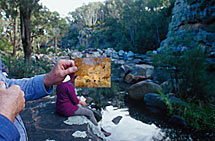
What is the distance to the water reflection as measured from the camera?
142 inches

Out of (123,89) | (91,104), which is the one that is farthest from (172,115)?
(123,89)

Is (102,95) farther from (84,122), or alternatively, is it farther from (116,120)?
(84,122)

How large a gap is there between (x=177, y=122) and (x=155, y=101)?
1166mm

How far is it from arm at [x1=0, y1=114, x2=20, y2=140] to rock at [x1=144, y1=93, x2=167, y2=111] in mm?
4737

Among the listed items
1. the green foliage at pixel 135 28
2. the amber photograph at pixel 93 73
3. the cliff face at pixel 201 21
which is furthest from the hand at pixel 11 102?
the green foliage at pixel 135 28

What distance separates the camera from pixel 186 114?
4.26 m

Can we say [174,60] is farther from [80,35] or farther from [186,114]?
[80,35]

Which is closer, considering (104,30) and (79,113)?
(79,113)

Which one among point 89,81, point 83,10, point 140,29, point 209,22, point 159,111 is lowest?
point 159,111

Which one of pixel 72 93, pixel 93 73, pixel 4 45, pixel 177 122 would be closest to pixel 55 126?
pixel 72 93

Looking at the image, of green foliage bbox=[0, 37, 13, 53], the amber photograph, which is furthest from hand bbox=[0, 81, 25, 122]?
green foliage bbox=[0, 37, 13, 53]

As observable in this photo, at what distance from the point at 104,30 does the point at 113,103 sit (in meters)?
31.8

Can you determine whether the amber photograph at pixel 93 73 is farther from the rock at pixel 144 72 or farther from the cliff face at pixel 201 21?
the cliff face at pixel 201 21

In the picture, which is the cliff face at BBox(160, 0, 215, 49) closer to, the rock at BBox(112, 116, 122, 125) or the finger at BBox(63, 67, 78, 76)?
the rock at BBox(112, 116, 122, 125)
